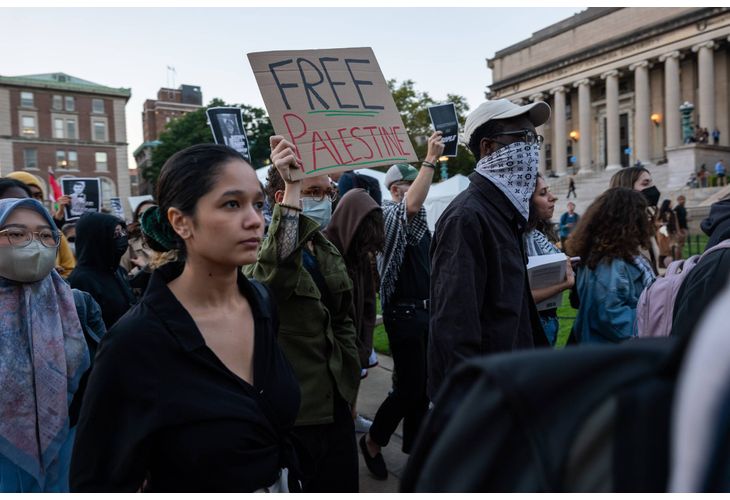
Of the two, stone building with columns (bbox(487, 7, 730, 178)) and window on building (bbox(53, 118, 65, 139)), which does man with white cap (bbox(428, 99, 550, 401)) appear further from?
window on building (bbox(53, 118, 65, 139))

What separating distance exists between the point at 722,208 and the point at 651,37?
41173mm

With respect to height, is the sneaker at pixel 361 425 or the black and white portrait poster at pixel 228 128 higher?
the black and white portrait poster at pixel 228 128

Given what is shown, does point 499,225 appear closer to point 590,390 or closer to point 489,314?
point 489,314

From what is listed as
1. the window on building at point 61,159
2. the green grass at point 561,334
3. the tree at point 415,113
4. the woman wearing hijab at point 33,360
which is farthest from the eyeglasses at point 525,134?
the window on building at point 61,159

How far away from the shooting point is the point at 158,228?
84.8 inches

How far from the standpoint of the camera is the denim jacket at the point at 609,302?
3704 mm

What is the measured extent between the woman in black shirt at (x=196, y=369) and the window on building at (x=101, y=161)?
71.3 m

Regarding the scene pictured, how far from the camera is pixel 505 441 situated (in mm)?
705

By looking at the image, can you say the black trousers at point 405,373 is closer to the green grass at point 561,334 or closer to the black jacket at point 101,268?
the black jacket at point 101,268

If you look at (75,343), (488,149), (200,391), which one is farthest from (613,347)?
(75,343)

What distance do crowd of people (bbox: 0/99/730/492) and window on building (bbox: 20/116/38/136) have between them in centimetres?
6906

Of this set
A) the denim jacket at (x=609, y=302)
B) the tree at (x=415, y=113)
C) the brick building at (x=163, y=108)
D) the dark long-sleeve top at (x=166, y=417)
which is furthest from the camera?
the brick building at (x=163, y=108)

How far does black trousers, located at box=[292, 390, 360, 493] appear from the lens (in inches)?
111

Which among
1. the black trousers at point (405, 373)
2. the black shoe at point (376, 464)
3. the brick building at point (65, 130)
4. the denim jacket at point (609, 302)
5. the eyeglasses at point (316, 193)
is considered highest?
the brick building at point (65, 130)
